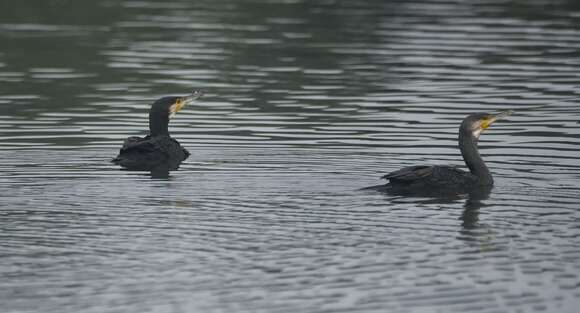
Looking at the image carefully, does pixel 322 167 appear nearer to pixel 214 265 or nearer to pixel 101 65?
pixel 214 265

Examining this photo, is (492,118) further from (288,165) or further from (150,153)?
(150,153)

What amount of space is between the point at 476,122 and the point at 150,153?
162 inches

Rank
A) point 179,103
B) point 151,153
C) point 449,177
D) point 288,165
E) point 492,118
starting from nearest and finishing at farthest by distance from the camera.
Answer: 1. point 449,177
2. point 492,118
3. point 288,165
4. point 151,153
5. point 179,103

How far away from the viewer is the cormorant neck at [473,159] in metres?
16.7

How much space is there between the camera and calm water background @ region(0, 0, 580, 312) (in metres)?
11.9

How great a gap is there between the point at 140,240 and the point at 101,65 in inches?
600

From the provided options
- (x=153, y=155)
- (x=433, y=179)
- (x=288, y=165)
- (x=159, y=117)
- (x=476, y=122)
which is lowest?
(x=153, y=155)

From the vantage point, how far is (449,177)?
1642 cm

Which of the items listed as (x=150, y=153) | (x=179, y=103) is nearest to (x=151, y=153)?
(x=150, y=153)

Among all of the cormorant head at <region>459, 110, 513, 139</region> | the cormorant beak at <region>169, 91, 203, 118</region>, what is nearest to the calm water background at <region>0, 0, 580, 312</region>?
the cormorant beak at <region>169, 91, 203, 118</region>

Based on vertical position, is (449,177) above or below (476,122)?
below

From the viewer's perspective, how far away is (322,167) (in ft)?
58.2

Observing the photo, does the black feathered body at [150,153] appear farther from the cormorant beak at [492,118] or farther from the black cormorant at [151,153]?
the cormorant beak at [492,118]

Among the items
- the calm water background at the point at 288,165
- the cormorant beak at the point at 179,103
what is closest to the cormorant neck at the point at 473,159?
the calm water background at the point at 288,165
